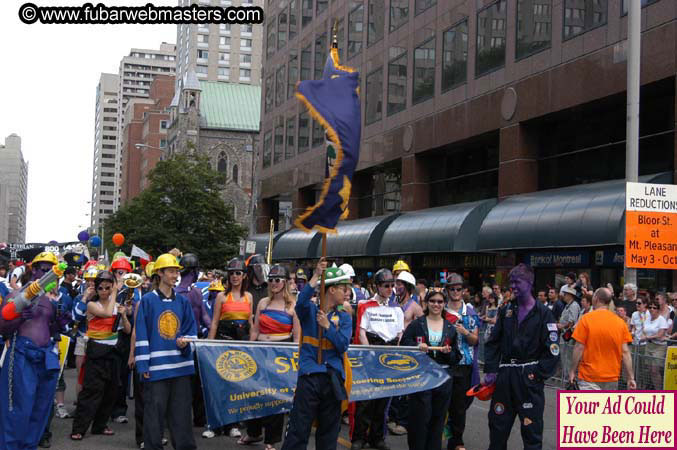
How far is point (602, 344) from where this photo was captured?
1027 cm

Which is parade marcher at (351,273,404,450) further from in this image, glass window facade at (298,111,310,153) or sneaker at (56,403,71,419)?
glass window facade at (298,111,310,153)

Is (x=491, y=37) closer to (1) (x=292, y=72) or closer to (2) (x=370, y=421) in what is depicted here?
(2) (x=370, y=421)

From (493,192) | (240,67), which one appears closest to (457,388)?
(493,192)

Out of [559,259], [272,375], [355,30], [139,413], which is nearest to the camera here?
[272,375]

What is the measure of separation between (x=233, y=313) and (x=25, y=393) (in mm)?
2844

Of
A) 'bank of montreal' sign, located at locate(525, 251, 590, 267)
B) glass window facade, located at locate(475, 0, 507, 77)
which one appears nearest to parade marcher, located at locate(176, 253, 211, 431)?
'bank of montreal' sign, located at locate(525, 251, 590, 267)

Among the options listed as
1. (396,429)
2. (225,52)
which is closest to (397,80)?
(396,429)

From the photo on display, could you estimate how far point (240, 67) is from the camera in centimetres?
13550

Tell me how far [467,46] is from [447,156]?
479 cm

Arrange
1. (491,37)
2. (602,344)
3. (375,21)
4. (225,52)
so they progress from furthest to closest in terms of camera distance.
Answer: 1. (225,52)
2. (375,21)
3. (491,37)
4. (602,344)

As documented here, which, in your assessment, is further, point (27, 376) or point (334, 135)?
point (27, 376)

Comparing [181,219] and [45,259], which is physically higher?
[181,219]

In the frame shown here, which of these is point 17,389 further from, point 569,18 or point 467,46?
point 467,46

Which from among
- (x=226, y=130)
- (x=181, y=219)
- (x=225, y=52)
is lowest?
(x=181, y=219)
